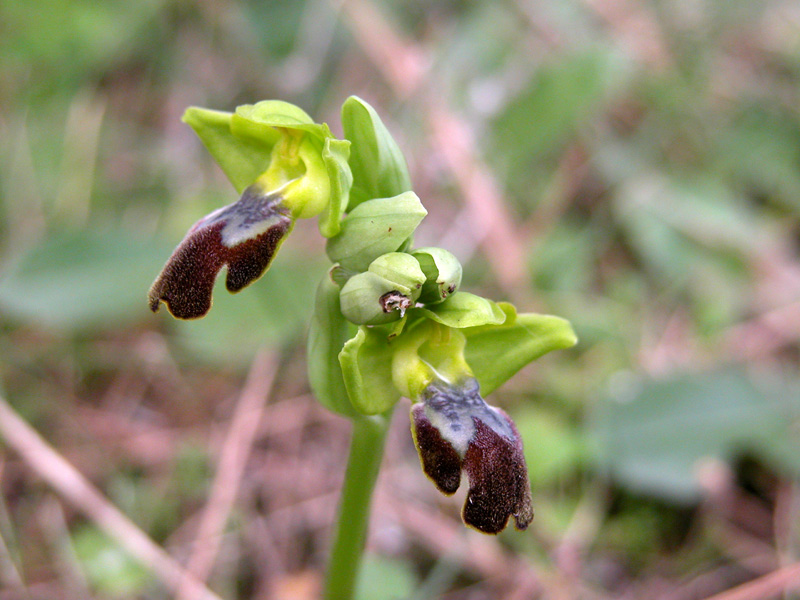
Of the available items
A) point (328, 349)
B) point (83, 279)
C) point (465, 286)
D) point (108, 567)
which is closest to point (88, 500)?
point (108, 567)

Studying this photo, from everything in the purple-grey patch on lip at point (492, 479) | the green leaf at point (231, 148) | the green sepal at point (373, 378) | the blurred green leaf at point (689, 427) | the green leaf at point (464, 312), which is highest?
the green leaf at point (231, 148)

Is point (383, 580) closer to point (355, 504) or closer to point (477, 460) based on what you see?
point (355, 504)

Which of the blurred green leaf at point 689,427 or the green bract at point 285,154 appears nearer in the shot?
the green bract at point 285,154

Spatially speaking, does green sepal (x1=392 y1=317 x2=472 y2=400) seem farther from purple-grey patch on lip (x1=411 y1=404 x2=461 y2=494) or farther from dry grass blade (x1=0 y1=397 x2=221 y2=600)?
dry grass blade (x1=0 y1=397 x2=221 y2=600)

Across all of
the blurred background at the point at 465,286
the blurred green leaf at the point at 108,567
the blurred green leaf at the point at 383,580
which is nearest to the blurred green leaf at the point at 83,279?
the blurred background at the point at 465,286

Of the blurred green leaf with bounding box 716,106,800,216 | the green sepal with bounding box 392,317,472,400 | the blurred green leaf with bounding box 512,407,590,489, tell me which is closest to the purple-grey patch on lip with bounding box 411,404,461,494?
the green sepal with bounding box 392,317,472,400

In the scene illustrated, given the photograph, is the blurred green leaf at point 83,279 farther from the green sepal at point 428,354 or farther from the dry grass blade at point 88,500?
the green sepal at point 428,354
